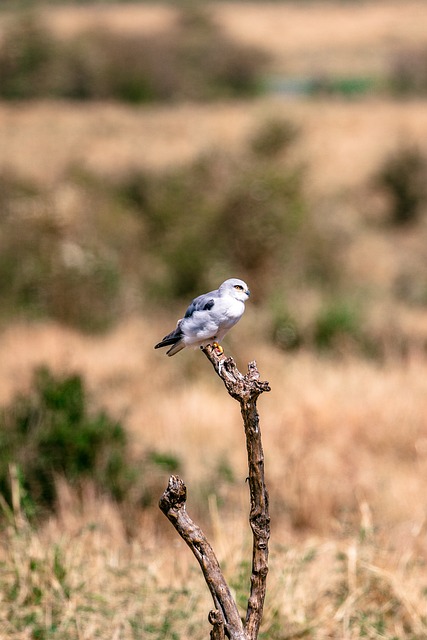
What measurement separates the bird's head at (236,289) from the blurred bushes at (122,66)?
130 feet

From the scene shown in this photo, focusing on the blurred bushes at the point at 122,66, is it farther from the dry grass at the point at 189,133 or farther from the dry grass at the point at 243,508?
the dry grass at the point at 243,508

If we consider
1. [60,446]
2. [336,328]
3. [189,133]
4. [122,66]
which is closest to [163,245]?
[336,328]

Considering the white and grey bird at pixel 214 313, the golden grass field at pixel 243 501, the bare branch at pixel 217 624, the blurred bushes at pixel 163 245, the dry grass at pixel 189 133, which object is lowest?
the bare branch at pixel 217 624

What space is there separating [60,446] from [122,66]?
40.2 meters

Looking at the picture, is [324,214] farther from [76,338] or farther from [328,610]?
[328,610]

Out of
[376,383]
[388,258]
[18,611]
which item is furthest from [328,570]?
[388,258]

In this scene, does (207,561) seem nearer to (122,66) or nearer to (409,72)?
(122,66)

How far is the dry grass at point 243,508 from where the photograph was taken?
436 cm

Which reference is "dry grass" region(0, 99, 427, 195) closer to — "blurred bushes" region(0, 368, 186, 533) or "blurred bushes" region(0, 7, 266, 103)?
"blurred bushes" region(0, 7, 266, 103)

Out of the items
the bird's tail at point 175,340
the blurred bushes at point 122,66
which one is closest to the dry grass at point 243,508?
the bird's tail at point 175,340

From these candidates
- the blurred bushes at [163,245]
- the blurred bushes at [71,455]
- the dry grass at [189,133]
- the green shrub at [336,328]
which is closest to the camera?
the blurred bushes at [71,455]

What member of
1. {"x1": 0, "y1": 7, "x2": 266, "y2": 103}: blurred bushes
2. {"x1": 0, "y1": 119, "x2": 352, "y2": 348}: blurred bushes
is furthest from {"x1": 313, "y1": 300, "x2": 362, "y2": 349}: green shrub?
{"x1": 0, "y1": 7, "x2": 266, "y2": 103}: blurred bushes

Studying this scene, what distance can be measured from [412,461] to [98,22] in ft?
180

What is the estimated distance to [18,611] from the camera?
13.9ft
